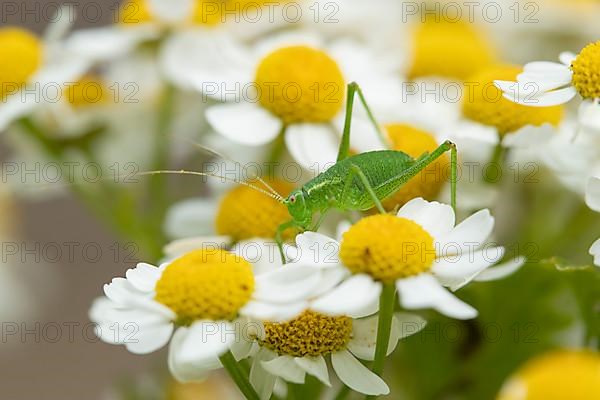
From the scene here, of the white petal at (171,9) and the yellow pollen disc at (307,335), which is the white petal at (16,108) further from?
the yellow pollen disc at (307,335)

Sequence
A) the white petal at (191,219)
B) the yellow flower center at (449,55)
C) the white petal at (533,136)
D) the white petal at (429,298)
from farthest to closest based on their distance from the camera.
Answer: the yellow flower center at (449,55) < the white petal at (191,219) < the white petal at (533,136) < the white petal at (429,298)

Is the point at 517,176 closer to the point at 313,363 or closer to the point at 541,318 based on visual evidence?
the point at 541,318

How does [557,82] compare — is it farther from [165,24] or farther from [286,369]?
[165,24]

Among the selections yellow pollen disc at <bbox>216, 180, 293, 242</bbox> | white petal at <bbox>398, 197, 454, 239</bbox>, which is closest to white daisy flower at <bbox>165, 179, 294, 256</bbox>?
yellow pollen disc at <bbox>216, 180, 293, 242</bbox>

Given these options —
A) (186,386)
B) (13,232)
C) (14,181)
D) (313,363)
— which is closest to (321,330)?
(313,363)

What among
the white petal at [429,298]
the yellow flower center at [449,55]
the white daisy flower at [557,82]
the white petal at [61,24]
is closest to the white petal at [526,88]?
the white daisy flower at [557,82]

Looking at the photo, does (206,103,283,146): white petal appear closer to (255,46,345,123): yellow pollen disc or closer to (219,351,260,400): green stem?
(255,46,345,123): yellow pollen disc
